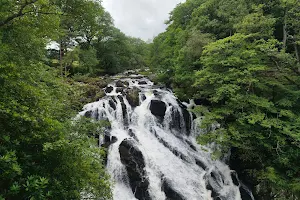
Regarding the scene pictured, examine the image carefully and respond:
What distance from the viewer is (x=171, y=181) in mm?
10531

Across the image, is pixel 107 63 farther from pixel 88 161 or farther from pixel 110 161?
pixel 88 161

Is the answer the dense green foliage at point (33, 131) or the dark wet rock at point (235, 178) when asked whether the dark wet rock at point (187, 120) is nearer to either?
the dark wet rock at point (235, 178)

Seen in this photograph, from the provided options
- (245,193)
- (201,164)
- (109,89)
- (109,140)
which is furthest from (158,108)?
(245,193)

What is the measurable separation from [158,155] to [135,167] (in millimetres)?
1616

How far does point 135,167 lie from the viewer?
1104cm

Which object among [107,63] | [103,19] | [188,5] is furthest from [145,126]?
[103,19]

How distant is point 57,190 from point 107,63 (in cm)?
2573

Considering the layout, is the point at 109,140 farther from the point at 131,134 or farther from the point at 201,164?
the point at 201,164

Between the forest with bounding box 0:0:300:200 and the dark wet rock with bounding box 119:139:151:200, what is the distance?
1.77m

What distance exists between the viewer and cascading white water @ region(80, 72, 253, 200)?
10.4 m

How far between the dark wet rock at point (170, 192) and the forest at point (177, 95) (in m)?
2.95

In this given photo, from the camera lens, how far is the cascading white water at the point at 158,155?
10.4m

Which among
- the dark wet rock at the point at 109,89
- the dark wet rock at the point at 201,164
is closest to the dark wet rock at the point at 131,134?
the dark wet rock at the point at 201,164

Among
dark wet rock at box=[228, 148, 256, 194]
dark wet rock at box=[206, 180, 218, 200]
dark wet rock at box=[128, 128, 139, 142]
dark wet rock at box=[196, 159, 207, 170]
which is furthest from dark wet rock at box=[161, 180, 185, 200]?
dark wet rock at box=[228, 148, 256, 194]
